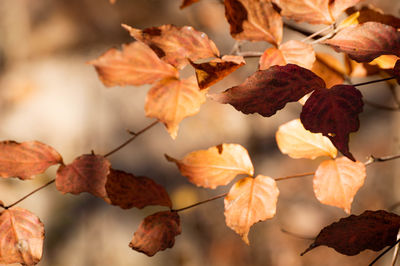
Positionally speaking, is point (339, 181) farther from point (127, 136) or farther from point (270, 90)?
point (127, 136)

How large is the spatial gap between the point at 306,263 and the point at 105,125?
1.91 feet

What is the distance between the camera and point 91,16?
1107mm

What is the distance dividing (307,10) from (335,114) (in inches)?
6.2

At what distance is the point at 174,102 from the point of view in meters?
0.46

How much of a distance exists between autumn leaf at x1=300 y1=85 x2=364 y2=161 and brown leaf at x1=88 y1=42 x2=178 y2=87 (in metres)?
0.19

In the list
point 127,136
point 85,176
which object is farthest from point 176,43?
point 127,136

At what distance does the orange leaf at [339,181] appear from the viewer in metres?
0.44

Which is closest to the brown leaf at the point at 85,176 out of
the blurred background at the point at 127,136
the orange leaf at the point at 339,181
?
the orange leaf at the point at 339,181

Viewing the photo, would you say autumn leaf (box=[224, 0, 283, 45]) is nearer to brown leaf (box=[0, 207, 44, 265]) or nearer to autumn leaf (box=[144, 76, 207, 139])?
autumn leaf (box=[144, 76, 207, 139])

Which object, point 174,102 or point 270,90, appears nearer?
point 270,90

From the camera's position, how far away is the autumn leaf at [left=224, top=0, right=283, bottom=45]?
0.41 meters

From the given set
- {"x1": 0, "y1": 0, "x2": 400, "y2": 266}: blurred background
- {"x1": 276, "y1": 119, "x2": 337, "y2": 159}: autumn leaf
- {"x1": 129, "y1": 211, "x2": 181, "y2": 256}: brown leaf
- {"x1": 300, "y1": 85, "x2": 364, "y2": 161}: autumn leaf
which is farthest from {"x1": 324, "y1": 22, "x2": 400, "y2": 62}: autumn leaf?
{"x1": 0, "y1": 0, "x2": 400, "y2": 266}: blurred background

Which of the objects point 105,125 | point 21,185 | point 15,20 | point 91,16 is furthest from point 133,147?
point 15,20

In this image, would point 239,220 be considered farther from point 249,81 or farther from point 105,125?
point 105,125
